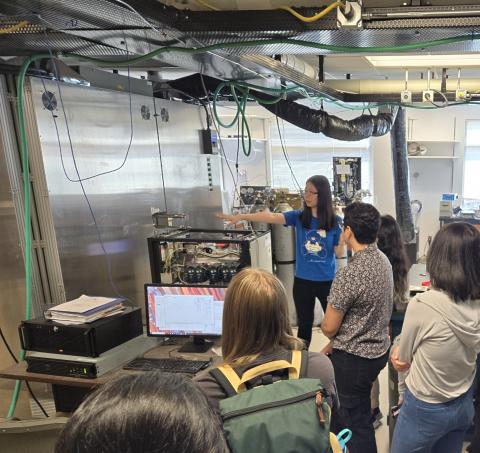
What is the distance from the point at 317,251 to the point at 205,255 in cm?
98

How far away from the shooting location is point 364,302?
1.93m

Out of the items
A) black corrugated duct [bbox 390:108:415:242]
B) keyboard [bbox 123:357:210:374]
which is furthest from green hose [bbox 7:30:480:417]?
black corrugated duct [bbox 390:108:415:242]

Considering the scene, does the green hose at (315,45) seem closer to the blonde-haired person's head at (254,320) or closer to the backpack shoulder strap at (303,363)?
the blonde-haired person's head at (254,320)

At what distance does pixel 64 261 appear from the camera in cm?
225

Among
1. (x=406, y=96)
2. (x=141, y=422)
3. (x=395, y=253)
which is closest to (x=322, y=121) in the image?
(x=406, y=96)

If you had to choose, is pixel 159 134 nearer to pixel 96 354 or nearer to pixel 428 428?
pixel 96 354

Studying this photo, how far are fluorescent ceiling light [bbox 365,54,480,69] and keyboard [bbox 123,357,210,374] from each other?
259 cm

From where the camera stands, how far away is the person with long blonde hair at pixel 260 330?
4.15ft

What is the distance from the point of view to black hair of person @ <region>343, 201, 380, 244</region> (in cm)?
197

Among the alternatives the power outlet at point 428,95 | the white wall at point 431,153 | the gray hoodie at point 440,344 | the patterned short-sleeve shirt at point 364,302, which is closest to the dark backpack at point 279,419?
the gray hoodie at point 440,344

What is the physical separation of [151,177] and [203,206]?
2.67ft

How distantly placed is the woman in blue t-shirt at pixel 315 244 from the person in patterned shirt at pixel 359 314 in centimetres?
97

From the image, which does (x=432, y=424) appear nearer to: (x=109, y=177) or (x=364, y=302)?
(x=364, y=302)

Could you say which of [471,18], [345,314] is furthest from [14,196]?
[471,18]
